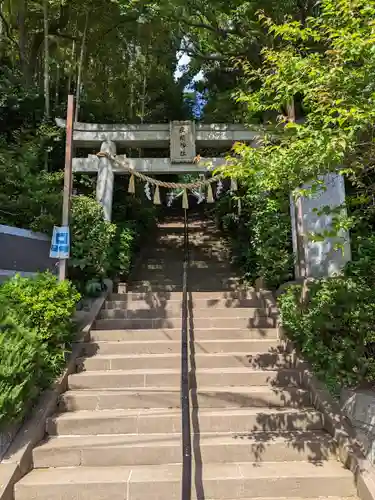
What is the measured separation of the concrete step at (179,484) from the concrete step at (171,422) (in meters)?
0.55

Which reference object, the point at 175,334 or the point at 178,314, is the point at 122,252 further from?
the point at 175,334

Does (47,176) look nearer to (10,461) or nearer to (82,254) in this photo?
(82,254)

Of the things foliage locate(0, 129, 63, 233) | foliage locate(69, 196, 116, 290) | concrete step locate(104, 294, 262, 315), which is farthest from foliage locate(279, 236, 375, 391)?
foliage locate(0, 129, 63, 233)

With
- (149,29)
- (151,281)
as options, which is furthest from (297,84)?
(149,29)

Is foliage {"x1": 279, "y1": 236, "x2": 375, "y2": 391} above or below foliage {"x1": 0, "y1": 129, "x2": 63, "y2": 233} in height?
below

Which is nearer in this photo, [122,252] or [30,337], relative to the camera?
[30,337]

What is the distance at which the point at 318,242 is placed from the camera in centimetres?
727

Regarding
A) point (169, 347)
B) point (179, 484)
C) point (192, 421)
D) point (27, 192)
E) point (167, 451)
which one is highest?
point (27, 192)

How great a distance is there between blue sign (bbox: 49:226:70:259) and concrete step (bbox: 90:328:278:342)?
1.40m

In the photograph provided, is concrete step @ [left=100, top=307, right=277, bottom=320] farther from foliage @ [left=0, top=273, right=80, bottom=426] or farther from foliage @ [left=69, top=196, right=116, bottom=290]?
foliage @ [left=0, top=273, right=80, bottom=426]

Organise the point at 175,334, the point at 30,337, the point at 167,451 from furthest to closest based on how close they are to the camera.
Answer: the point at 175,334 < the point at 30,337 < the point at 167,451

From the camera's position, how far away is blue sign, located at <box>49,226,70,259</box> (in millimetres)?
5676

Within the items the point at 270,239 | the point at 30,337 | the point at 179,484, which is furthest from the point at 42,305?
the point at 270,239

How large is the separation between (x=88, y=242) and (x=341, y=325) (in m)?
4.83
